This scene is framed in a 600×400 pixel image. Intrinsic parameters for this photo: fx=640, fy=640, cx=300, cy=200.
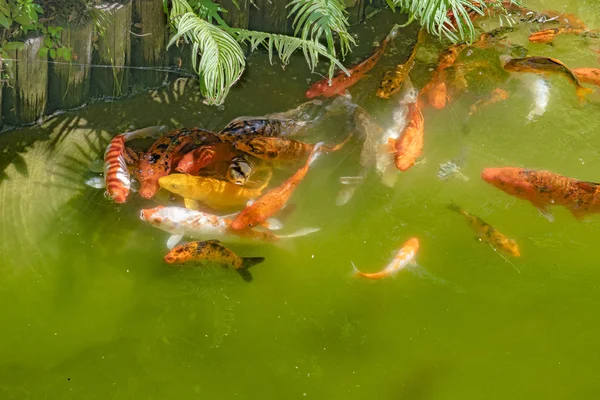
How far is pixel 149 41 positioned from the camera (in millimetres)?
4008

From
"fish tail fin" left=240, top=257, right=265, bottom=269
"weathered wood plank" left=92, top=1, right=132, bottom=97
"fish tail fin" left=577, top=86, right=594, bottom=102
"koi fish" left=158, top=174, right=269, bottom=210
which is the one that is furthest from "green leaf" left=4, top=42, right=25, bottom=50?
"fish tail fin" left=577, top=86, right=594, bottom=102

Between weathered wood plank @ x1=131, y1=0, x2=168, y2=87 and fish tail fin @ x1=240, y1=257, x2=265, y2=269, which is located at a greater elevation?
weathered wood plank @ x1=131, y1=0, x2=168, y2=87

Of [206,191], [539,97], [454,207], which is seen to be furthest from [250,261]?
[539,97]

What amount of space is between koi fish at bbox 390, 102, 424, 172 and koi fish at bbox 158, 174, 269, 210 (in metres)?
0.95

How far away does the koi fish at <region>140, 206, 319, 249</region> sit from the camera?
3.39m

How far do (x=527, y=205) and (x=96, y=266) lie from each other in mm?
2495

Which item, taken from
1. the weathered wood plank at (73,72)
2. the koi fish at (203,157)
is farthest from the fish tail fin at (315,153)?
the weathered wood plank at (73,72)

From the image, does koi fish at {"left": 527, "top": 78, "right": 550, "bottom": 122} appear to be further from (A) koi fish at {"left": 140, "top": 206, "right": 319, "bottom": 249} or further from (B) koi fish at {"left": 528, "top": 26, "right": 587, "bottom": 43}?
(A) koi fish at {"left": 140, "top": 206, "right": 319, "bottom": 249}

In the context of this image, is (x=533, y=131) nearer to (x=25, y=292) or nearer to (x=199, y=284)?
(x=199, y=284)

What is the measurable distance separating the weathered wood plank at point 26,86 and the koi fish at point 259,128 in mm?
1072

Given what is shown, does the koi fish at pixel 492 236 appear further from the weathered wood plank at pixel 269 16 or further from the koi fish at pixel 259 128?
the weathered wood plank at pixel 269 16

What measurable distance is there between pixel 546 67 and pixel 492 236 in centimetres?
165

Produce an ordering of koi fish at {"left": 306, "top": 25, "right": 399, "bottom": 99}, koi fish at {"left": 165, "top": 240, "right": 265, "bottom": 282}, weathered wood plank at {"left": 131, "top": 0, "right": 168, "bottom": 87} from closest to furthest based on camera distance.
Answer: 1. koi fish at {"left": 165, "top": 240, "right": 265, "bottom": 282}
2. weathered wood plank at {"left": 131, "top": 0, "right": 168, "bottom": 87}
3. koi fish at {"left": 306, "top": 25, "right": 399, "bottom": 99}

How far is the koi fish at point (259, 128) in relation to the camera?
3.88 metres
